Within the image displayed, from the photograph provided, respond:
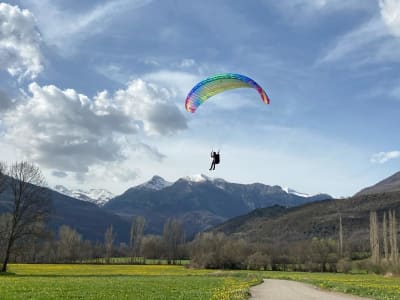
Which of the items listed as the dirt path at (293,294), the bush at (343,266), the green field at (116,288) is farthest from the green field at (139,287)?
the bush at (343,266)

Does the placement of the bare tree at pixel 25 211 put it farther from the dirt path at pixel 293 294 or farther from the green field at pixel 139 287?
the dirt path at pixel 293 294

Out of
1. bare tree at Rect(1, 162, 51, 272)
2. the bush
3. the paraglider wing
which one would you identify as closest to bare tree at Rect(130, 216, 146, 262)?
the bush

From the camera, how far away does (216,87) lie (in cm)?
3859

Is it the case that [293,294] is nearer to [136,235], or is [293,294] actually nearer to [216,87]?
[216,87]

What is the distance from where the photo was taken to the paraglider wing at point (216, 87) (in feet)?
123

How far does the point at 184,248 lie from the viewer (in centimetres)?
17025

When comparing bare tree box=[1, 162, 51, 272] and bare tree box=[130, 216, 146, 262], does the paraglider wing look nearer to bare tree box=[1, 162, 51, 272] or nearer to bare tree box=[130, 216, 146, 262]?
bare tree box=[1, 162, 51, 272]

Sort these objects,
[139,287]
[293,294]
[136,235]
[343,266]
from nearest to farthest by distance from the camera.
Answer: [293,294] → [139,287] → [343,266] → [136,235]

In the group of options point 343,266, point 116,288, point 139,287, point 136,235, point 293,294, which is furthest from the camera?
point 136,235

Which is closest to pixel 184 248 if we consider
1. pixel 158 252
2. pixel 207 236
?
pixel 158 252

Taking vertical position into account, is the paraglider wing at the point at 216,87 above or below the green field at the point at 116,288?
above

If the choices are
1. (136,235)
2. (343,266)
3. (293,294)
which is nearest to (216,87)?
(293,294)

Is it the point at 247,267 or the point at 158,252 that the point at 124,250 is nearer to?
the point at 158,252

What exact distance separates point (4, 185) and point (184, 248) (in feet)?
380
